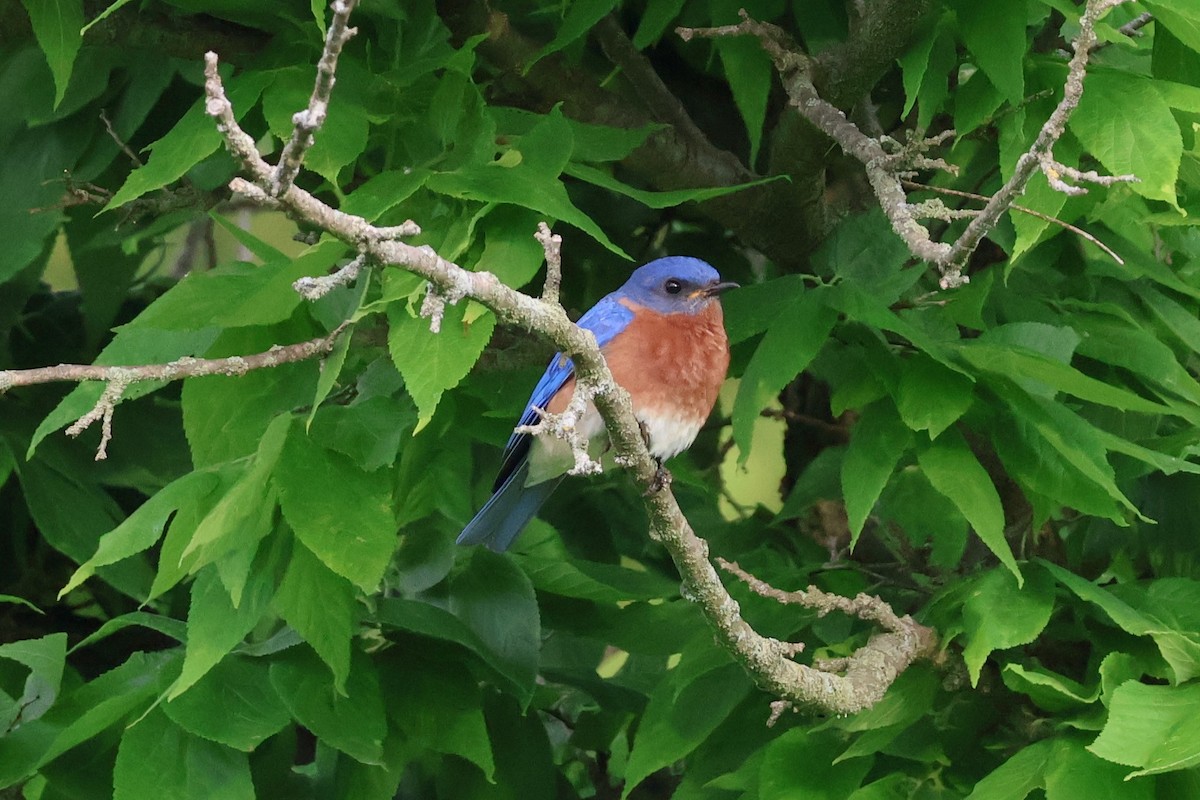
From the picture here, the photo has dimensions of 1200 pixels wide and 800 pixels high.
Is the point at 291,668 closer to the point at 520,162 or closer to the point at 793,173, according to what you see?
the point at 520,162

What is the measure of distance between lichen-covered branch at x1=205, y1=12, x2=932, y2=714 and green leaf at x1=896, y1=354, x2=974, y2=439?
45cm

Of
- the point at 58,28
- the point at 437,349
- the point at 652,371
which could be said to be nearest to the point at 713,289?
the point at 652,371

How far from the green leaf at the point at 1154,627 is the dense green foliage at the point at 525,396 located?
0.03 ft

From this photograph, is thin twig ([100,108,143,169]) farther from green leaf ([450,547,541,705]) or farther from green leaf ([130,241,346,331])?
green leaf ([450,547,541,705])

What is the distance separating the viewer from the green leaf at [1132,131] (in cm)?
242

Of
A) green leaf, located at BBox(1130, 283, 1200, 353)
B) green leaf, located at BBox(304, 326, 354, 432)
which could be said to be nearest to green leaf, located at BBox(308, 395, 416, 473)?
green leaf, located at BBox(304, 326, 354, 432)

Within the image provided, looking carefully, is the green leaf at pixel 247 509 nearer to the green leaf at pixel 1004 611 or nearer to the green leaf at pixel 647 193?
the green leaf at pixel 647 193

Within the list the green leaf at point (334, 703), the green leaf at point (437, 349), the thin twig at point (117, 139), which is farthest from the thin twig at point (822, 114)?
the green leaf at point (334, 703)

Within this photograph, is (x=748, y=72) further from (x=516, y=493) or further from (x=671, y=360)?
(x=516, y=493)

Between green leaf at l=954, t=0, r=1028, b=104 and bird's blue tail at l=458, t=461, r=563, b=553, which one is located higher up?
green leaf at l=954, t=0, r=1028, b=104

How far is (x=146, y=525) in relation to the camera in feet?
8.09

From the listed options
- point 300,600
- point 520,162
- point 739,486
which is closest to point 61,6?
point 520,162

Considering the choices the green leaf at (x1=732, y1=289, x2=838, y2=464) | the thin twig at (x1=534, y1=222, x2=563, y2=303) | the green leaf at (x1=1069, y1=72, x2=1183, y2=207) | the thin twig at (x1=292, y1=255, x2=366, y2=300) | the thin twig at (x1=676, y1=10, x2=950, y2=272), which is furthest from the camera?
the green leaf at (x1=732, y1=289, x2=838, y2=464)

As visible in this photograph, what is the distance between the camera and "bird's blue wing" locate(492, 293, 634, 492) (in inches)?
119
